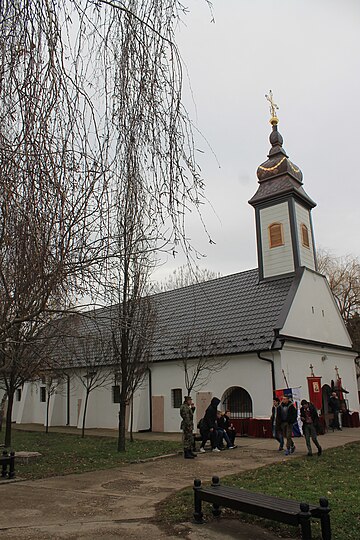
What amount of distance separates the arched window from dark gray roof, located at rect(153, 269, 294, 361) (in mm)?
1645

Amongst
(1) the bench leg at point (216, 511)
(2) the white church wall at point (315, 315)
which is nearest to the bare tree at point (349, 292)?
(2) the white church wall at point (315, 315)

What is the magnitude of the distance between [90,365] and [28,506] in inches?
553

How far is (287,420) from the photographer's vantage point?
13977 millimetres

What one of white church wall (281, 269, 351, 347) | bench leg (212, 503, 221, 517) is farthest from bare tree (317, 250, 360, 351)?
bench leg (212, 503, 221, 517)

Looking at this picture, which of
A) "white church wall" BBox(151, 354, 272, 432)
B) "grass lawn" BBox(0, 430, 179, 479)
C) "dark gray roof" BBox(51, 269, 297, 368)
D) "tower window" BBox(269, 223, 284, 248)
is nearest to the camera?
"grass lawn" BBox(0, 430, 179, 479)

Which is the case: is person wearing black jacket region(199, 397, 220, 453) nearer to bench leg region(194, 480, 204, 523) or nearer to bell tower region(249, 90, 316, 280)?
bench leg region(194, 480, 204, 523)

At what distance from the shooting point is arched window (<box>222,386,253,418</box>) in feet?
64.8

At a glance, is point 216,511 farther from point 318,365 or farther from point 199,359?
point 318,365

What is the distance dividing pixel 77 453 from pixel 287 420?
21.2ft

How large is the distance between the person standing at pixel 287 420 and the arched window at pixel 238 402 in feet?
16.7

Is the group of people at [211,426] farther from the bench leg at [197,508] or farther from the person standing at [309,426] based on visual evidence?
the bench leg at [197,508]

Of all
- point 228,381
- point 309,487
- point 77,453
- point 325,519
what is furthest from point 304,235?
point 325,519

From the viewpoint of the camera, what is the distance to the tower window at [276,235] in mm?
23766

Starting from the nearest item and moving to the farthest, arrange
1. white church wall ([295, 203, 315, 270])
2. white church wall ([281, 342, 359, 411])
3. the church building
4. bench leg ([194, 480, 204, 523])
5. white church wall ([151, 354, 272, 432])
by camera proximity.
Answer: bench leg ([194, 480, 204, 523]), white church wall ([151, 354, 272, 432]), white church wall ([281, 342, 359, 411]), the church building, white church wall ([295, 203, 315, 270])
